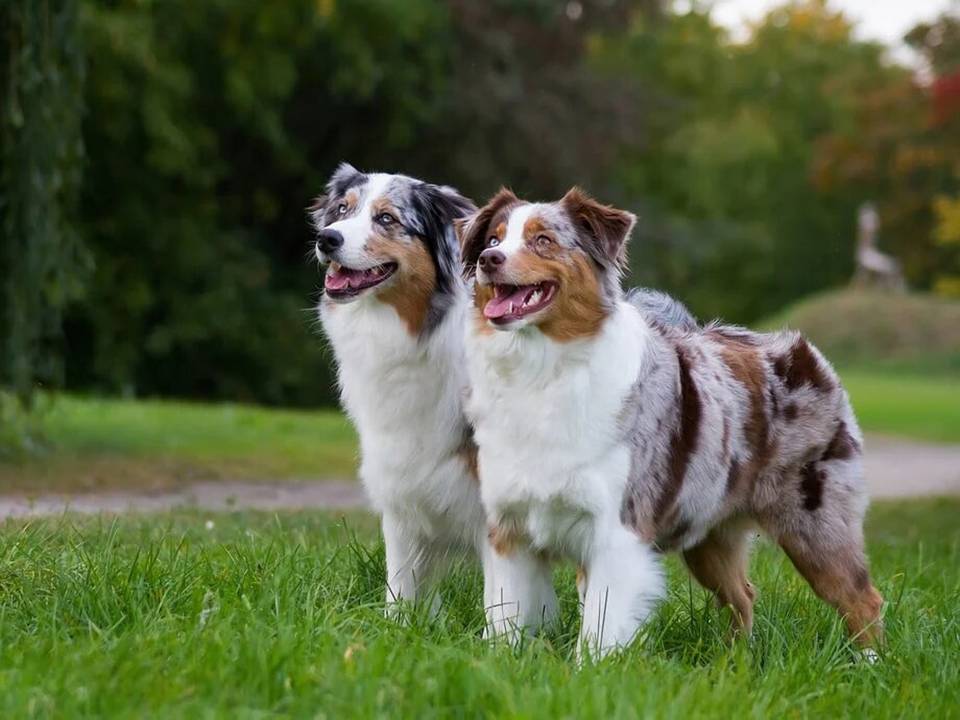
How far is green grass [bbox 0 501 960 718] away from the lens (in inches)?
169

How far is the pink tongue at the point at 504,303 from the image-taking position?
512 cm

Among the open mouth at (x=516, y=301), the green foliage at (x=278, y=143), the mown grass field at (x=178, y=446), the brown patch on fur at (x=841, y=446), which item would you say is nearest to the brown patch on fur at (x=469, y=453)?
the open mouth at (x=516, y=301)

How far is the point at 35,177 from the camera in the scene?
36.0ft

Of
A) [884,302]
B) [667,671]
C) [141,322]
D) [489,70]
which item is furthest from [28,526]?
[884,302]

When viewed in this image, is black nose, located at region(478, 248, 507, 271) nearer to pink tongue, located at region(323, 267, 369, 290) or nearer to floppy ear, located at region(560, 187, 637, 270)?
floppy ear, located at region(560, 187, 637, 270)

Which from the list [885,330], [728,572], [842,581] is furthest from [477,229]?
[885,330]

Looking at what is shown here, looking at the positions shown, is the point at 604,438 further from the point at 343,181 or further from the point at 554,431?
the point at 343,181

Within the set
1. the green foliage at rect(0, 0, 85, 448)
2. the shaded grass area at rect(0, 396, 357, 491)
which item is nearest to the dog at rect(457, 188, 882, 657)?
the shaded grass area at rect(0, 396, 357, 491)

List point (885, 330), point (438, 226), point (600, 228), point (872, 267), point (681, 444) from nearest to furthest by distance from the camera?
point (600, 228)
point (681, 444)
point (438, 226)
point (885, 330)
point (872, 267)

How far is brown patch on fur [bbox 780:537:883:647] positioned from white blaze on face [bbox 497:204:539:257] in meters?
1.73

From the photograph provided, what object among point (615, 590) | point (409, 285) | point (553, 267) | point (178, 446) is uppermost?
point (553, 267)

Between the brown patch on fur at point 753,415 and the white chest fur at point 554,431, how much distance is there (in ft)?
2.14

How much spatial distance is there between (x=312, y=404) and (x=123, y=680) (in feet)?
70.0

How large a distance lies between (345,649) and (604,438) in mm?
1209
